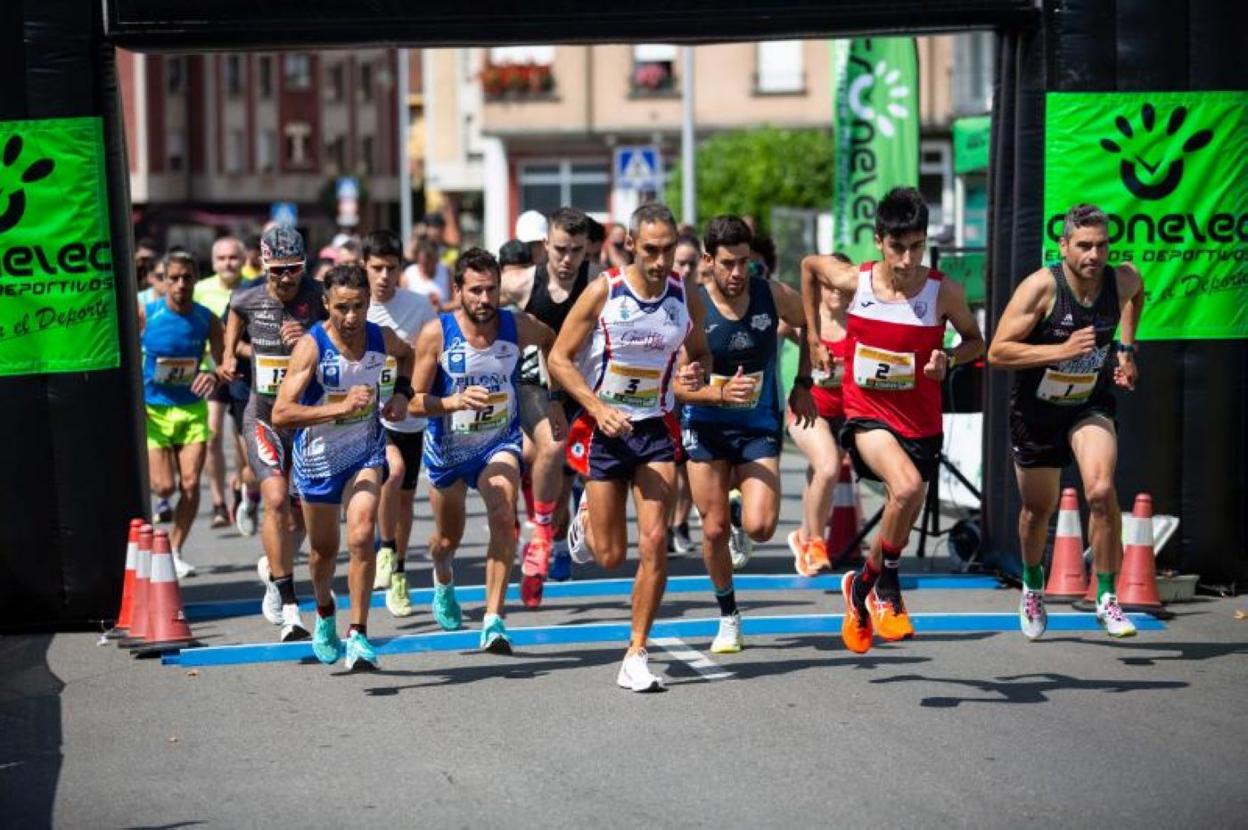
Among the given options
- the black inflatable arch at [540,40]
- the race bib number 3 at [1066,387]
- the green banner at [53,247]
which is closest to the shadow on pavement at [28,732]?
the black inflatable arch at [540,40]

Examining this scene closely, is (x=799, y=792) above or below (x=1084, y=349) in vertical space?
below

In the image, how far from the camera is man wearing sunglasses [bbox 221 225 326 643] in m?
11.2

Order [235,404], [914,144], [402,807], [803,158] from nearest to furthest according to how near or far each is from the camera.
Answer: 1. [402,807]
2. [235,404]
3. [914,144]
4. [803,158]

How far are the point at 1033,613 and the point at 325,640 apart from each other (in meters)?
3.36

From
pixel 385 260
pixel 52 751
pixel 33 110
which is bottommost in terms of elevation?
pixel 52 751

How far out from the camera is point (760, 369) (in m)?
10.8

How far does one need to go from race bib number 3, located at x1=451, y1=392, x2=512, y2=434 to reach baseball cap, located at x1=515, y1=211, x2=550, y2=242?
158 inches

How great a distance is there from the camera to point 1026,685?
9609 mm

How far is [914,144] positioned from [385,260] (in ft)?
27.9

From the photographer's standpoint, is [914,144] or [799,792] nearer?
[799,792]

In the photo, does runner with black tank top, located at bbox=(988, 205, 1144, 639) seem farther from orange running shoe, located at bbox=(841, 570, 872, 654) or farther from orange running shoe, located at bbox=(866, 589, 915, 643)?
orange running shoe, located at bbox=(841, 570, 872, 654)

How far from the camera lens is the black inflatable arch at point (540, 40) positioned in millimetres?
11578

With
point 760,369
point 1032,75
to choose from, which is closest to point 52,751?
point 760,369

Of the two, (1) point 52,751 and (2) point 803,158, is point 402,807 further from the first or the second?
(2) point 803,158
